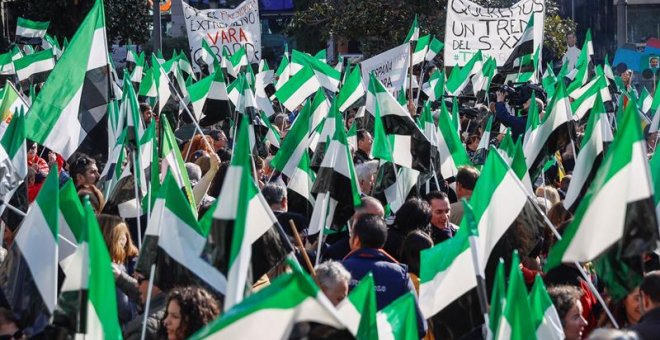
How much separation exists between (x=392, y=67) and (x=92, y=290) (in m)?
9.31

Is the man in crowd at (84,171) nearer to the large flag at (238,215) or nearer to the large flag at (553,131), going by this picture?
the large flag at (553,131)

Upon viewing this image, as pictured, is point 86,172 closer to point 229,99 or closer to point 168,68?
point 229,99

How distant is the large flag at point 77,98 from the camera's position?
8734mm

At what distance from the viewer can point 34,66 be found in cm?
1456

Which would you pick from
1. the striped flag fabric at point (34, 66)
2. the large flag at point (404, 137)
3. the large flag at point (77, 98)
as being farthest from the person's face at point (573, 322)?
the striped flag fabric at point (34, 66)

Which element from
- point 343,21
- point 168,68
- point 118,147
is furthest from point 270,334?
Result: point 343,21

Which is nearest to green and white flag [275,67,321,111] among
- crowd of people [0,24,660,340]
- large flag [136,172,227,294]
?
crowd of people [0,24,660,340]

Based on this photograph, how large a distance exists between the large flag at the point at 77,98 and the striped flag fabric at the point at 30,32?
35.5 ft

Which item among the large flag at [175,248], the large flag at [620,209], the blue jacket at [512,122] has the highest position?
the large flag at [620,209]

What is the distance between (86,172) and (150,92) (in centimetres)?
405

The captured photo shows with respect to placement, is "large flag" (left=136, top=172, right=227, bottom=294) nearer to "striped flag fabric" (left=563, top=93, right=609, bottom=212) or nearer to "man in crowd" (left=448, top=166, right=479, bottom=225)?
"striped flag fabric" (left=563, top=93, right=609, bottom=212)

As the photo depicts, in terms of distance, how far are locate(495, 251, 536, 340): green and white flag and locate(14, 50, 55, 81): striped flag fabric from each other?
32.7 ft

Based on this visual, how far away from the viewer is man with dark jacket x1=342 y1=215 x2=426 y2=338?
6715 millimetres

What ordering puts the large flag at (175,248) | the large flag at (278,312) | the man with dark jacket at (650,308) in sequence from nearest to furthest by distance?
the large flag at (278,312) → the man with dark jacket at (650,308) → the large flag at (175,248)
